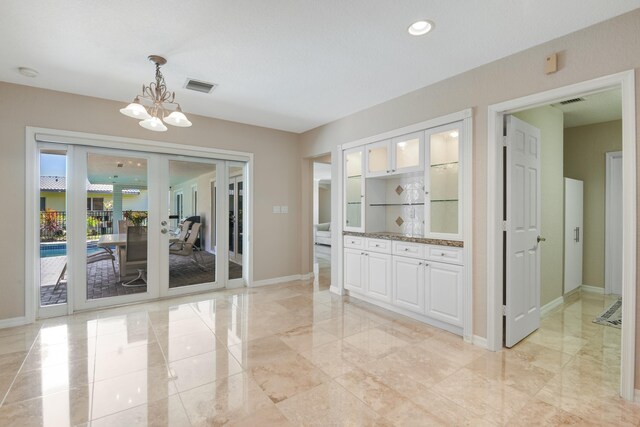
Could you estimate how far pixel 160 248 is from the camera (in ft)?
14.1

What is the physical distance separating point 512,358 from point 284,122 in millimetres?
4224

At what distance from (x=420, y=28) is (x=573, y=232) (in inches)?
160

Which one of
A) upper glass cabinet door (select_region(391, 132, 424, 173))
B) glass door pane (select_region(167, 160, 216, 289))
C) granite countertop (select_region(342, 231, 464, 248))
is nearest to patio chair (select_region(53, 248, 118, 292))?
glass door pane (select_region(167, 160, 216, 289))

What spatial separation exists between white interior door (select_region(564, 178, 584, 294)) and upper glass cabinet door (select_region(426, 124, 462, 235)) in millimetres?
2309

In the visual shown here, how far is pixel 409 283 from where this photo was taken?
3.49m

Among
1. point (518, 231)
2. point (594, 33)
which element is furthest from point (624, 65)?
point (518, 231)

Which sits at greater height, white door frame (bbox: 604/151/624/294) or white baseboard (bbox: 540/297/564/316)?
→ white door frame (bbox: 604/151/624/294)

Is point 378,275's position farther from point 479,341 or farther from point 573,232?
point 573,232

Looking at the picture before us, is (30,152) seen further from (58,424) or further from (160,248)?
(58,424)

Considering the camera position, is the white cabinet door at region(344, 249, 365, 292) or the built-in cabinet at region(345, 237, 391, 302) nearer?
the built-in cabinet at region(345, 237, 391, 302)

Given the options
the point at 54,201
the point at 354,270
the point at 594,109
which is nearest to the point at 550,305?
the point at 354,270

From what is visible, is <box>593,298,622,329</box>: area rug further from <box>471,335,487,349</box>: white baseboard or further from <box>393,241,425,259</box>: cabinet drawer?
<box>393,241,425,259</box>: cabinet drawer

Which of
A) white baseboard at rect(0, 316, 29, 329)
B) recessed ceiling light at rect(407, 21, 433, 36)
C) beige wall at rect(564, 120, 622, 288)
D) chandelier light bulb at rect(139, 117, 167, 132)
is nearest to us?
recessed ceiling light at rect(407, 21, 433, 36)

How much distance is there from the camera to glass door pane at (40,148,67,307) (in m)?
3.58
